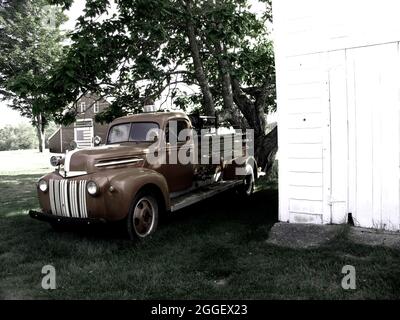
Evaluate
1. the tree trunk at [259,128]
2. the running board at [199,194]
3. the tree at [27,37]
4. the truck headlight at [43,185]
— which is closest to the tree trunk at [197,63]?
the tree trunk at [259,128]

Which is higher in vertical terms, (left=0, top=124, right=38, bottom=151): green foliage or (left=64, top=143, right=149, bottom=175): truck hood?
(left=0, top=124, right=38, bottom=151): green foliage

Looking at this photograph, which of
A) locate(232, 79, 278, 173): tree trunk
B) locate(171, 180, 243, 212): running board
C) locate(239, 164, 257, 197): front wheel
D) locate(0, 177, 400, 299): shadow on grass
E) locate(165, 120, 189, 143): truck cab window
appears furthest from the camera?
locate(232, 79, 278, 173): tree trunk

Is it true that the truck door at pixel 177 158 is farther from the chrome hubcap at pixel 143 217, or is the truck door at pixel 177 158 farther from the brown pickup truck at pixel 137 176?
the chrome hubcap at pixel 143 217

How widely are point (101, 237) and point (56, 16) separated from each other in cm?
3072

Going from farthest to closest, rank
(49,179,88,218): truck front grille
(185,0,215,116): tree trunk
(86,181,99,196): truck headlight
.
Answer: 1. (185,0,215,116): tree trunk
2. (49,179,88,218): truck front grille
3. (86,181,99,196): truck headlight

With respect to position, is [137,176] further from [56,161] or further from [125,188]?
[56,161]

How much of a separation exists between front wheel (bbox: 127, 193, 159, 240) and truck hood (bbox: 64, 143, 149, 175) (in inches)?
26.0

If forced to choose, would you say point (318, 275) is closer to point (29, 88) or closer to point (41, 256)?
point (41, 256)

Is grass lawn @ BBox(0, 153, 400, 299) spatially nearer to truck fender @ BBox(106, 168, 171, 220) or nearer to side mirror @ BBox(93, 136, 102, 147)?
truck fender @ BBox(106, 168, 171, 220)

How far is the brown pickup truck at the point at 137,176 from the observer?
218 inches

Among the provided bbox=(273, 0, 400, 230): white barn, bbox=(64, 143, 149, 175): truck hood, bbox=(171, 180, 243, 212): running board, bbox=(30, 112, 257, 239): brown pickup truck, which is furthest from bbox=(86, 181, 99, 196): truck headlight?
bbox=(273, 0, 400, 230): white barn

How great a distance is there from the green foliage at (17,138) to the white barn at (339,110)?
7548 cm

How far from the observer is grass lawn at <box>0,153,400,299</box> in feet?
13.0

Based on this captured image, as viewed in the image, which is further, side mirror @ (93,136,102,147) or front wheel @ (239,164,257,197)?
front wheel @ (239,164,257,197)
